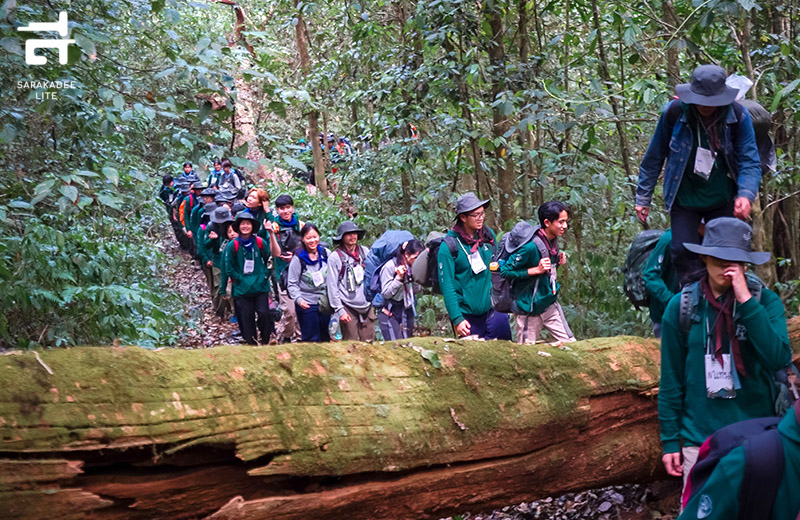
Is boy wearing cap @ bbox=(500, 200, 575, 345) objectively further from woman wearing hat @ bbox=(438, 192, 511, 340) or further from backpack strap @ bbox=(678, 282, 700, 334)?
backpack strap @ bbox=(678, 282, 700, 334)

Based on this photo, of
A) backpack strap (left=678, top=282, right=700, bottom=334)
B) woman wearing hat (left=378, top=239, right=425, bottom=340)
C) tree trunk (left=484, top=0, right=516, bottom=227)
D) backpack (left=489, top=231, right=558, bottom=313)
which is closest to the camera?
backpack strap (left=678, top=282, right=700, bottom=334)

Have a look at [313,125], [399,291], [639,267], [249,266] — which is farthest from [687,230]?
[313,125]

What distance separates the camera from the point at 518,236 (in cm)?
650

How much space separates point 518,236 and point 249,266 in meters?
4.09

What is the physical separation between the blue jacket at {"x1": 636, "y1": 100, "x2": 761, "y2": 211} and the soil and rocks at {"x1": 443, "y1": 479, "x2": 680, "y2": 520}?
2099 millimetres

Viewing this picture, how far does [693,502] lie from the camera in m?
2.30

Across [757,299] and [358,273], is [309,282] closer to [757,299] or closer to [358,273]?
[358,273]

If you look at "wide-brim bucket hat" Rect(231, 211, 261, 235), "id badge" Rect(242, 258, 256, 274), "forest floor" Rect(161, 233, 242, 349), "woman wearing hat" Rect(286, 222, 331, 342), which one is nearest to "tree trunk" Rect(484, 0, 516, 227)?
"woman wearing hat" Rect(286, 222, 331, 342)

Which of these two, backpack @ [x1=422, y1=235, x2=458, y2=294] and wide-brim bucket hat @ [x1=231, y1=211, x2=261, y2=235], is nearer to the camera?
backpack @ [x1=422, y1=235, x2=458, y2=294]

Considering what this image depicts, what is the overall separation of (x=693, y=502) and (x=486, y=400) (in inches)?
70.0

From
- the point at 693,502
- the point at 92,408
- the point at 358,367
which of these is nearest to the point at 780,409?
the point at 693,502

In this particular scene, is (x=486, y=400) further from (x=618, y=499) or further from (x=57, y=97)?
(x=57, y=97)

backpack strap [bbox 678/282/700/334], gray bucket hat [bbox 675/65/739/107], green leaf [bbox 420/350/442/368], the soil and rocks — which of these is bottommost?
the soil and rocks

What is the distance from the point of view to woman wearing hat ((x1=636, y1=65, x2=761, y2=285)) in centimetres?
441
